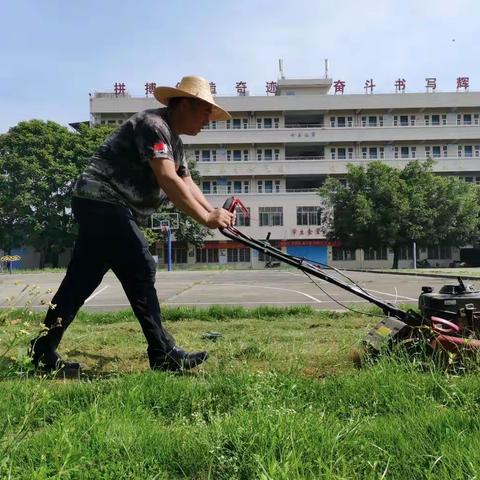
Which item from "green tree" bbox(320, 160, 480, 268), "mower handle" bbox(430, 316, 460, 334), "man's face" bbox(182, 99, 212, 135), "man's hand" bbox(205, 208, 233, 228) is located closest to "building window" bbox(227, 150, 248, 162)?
"green tree" bbox(320, 160, 480, 268)

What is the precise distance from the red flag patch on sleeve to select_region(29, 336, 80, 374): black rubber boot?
4.72 feet

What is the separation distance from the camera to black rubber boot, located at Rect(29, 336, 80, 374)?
3598 millimetres

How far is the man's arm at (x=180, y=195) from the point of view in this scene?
340 cm

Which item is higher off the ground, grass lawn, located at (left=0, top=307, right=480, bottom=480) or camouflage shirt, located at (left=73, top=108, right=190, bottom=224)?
camouflage shirt, located at (left=73, top=108, right=190, bottom=224)

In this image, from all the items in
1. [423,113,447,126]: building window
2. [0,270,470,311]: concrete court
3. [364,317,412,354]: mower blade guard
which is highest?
[423,113,447,126]: building window

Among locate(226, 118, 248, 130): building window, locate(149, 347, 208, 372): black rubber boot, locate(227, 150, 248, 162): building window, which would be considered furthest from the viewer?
locate(227, 150, 248, 162): building window

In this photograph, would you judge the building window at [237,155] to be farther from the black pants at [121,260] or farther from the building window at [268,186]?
the black pants at [121,260]

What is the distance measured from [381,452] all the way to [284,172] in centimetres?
6014

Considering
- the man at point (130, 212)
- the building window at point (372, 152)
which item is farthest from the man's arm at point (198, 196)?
the building window at point (372, 152)

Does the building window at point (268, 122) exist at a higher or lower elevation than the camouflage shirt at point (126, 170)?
higher

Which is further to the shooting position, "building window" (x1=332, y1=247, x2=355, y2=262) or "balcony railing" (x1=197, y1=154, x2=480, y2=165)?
"building window" (x1=332, y1=247, x2=355, y2=262)

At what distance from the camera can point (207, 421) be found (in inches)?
101

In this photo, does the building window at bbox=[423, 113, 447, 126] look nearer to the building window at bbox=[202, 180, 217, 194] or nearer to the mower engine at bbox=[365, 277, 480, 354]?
the building window at bbox=[202, 180, 217, 194]

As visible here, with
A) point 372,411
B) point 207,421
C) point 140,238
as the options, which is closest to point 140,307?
point 140,238
